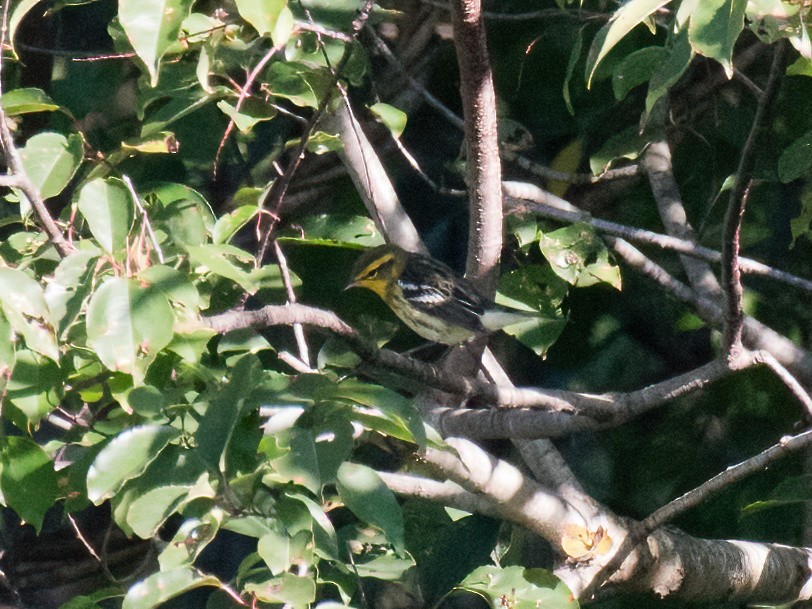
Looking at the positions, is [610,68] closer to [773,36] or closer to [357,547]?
[773,36]

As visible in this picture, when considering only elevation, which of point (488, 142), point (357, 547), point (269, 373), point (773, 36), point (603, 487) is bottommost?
point (603, 487)

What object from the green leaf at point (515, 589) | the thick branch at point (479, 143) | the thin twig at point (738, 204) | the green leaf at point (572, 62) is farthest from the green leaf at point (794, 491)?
the green leaf at point (572, 62)

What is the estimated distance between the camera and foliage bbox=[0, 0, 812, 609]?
132cm

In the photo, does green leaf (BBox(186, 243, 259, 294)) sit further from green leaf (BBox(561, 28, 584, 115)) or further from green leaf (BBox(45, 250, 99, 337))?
green leaf (BBox(561, 28, 584, 115))

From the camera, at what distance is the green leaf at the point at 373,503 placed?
1.41 m

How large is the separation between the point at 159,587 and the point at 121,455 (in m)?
0.20

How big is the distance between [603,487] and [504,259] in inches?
30.7

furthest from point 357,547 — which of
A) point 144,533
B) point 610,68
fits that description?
point 610,68

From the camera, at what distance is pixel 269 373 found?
5.26 ft

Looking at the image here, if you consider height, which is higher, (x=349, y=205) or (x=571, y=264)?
(x=571, y=264)

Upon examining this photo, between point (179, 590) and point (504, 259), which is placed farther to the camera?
point (504, 259)

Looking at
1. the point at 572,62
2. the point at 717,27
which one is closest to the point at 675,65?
the point at 717,27

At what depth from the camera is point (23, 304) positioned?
1.30 m

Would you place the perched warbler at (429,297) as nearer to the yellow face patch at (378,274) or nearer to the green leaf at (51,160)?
the yellow face patch at (378,274)
